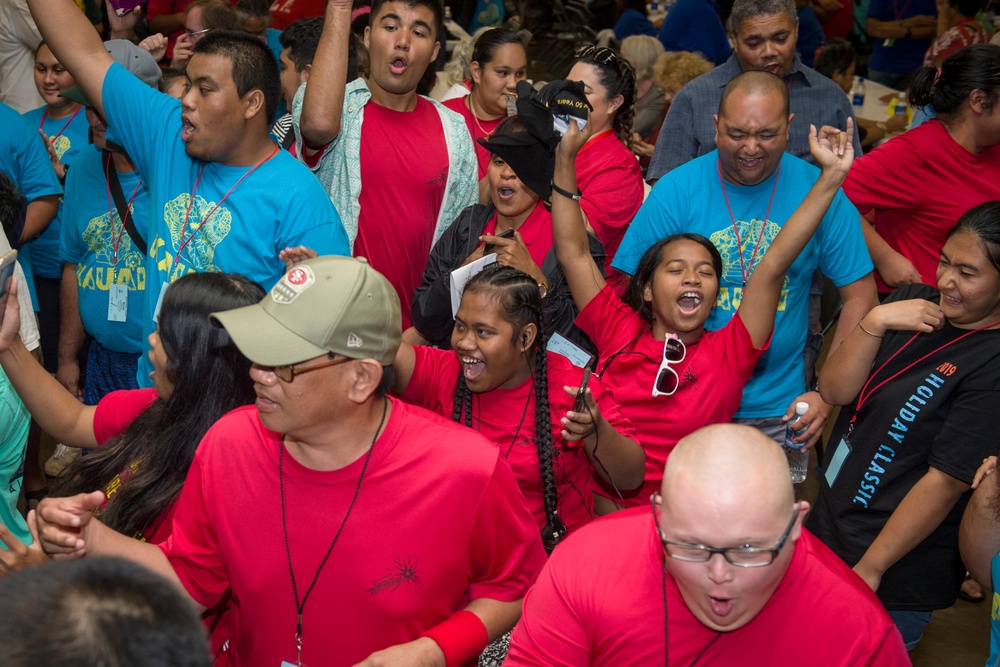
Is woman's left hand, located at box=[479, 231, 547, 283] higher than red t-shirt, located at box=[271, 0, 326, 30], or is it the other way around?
red t-shirt, located at box=[271, 0, 326, 30]

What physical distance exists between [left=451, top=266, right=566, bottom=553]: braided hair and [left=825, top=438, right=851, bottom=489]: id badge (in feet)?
2.65

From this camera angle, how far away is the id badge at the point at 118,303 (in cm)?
357

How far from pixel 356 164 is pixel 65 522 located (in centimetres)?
203

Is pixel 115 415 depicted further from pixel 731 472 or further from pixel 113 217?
pixel 731 472

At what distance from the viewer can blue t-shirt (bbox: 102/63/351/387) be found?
2.99 metres

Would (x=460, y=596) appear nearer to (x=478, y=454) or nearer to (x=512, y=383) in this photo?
(x=478, y=454)

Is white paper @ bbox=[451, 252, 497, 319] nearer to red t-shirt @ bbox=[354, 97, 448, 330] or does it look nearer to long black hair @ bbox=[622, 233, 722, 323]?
long black hair @ bbox=[622, 233, 722, 323]

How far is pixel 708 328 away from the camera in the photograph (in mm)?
3486

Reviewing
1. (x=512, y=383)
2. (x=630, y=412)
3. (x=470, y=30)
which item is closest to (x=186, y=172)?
(x=512, y=383)

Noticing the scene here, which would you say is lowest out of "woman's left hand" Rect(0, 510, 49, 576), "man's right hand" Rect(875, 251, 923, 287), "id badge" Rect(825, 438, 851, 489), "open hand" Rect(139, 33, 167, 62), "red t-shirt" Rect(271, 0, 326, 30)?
"id badge" Rect(825, 438, 851, 489)

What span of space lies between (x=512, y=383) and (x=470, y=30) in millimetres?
6893

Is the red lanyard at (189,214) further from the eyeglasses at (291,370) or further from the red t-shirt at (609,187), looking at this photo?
the red t-shirt at (609,187)

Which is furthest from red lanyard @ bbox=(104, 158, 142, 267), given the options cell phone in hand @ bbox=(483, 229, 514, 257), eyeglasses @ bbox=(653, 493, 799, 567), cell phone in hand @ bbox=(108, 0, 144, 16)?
eyeglasses @ bbox=(653, 493, 799, 567)

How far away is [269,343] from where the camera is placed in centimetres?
192
